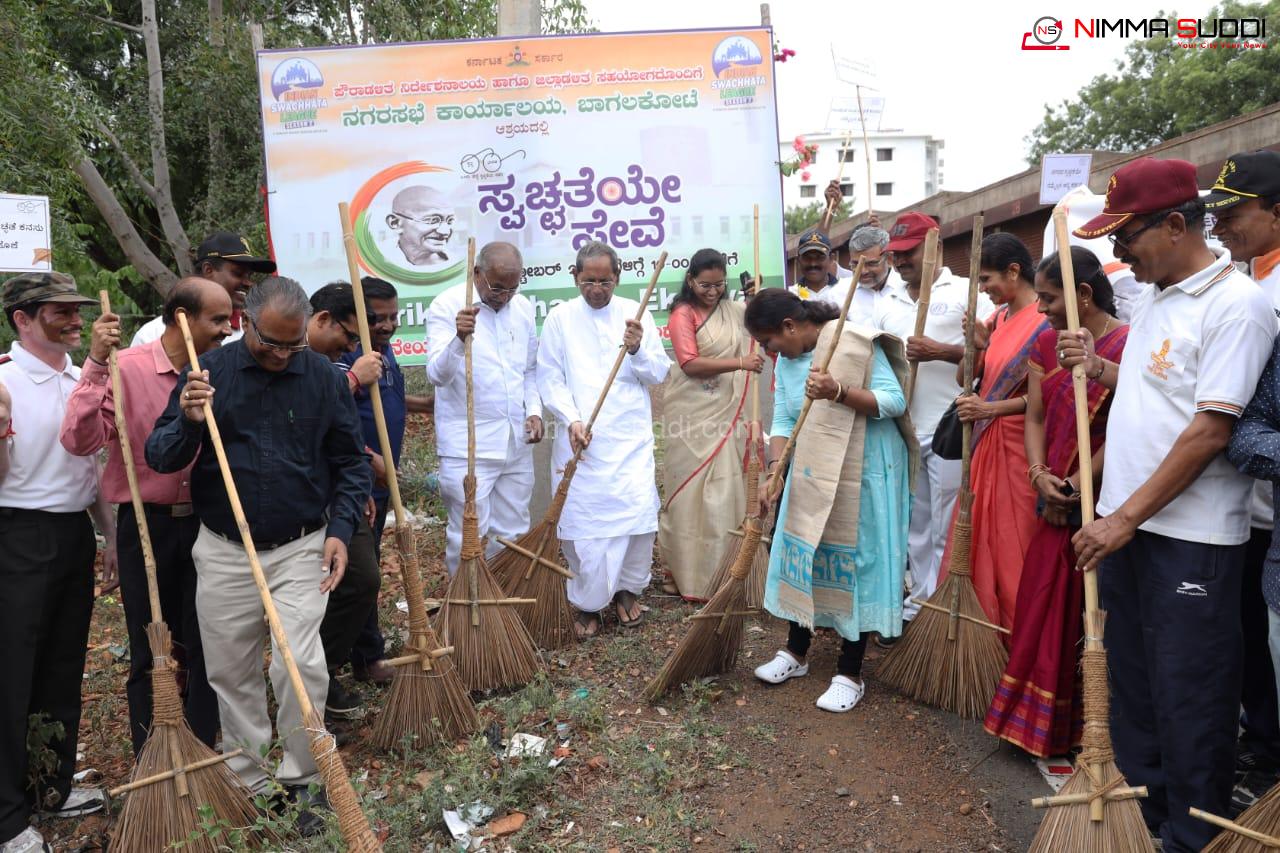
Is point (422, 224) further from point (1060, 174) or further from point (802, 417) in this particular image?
point (1060, 174)

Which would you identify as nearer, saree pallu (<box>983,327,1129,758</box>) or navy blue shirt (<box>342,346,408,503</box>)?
saree pallu (<box>983,327,1129,758</box>)

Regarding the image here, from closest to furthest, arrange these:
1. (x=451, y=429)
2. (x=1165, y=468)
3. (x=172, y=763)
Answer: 1. (x=1165, y=468)
2. (x=172, y=763)
3. (x=451, y=429)

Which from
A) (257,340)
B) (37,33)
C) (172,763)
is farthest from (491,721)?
(37,33)

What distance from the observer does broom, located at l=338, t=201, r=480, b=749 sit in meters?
3.47

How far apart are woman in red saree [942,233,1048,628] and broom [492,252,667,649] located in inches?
60.0

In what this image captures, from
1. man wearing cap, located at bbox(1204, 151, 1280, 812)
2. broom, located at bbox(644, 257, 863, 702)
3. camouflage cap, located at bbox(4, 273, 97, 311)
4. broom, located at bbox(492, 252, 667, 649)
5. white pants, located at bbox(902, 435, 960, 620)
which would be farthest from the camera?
broom, located at bbox(492, 252, 667, 649)

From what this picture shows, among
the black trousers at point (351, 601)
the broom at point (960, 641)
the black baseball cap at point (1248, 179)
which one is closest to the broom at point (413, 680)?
the black trousers at point (351, 601)

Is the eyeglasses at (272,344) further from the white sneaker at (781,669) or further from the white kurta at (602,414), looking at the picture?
the white sneaker at (781,669)

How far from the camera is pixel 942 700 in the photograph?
3.67 meters

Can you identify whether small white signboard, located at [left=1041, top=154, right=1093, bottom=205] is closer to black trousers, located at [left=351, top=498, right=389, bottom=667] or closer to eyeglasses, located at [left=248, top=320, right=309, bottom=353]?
black trousers, located at [left=351, top=498, right=389, bottom=667]

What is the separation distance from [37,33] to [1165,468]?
300 inches

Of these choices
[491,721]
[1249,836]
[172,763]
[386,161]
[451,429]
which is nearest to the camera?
[1249,836]

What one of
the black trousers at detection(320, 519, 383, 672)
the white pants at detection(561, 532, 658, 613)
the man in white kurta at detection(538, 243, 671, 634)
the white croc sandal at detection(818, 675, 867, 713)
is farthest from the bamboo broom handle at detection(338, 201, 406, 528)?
the white croc sandal at detection(818, 675, 867, 713)

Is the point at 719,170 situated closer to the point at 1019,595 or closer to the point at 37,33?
the point at 1019,595
